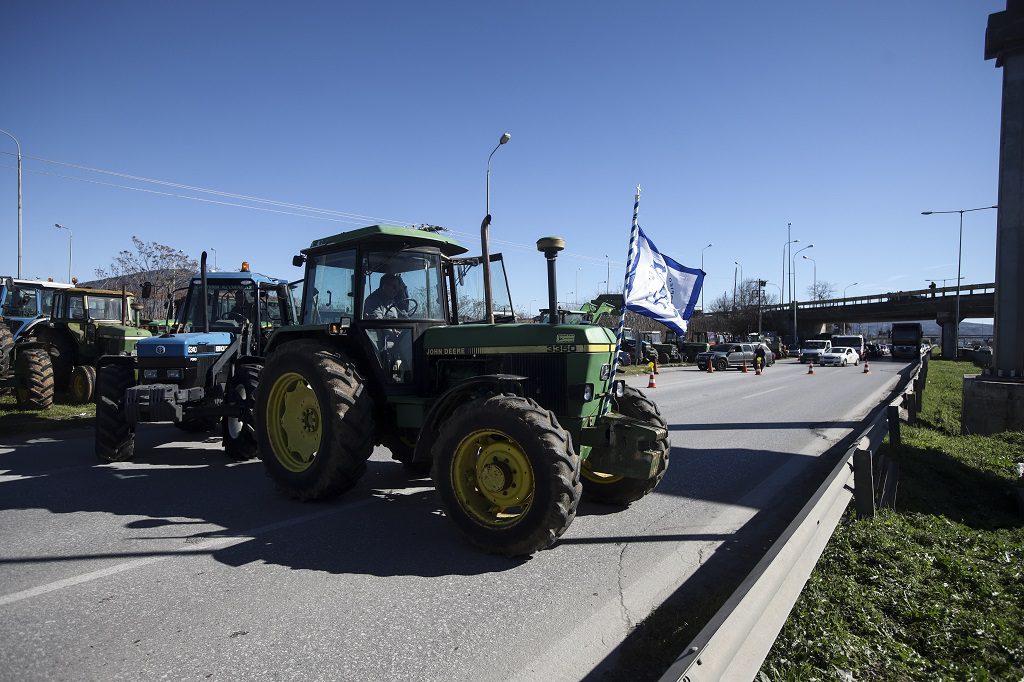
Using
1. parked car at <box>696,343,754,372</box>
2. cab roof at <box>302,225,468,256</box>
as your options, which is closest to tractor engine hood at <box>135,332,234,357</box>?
cab roof at <box>302,225,468,256</box>

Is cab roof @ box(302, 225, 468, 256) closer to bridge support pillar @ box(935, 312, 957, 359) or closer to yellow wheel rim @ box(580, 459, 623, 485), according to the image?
yellow wheel rim @ box(580, 459, 623, 485)

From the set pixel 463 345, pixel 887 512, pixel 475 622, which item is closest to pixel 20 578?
pixel 475 622

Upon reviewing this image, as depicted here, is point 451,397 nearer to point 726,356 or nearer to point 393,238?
point 393,238

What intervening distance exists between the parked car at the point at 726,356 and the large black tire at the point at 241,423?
27459 millimetres

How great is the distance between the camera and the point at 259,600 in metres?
3.63

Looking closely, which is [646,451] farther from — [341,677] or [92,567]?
[92,567]

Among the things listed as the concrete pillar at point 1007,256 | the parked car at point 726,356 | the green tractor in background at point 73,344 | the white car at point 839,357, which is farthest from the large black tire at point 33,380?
the white car at point 839,357

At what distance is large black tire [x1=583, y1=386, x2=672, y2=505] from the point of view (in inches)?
216

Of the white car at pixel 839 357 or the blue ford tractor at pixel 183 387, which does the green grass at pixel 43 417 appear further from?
the white car at pixel 839 357

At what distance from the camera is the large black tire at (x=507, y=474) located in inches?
163

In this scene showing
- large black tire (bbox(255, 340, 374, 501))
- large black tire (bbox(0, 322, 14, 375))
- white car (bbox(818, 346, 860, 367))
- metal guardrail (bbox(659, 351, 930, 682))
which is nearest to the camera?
metal guardrail (bbox(659, 351, 930, 682))

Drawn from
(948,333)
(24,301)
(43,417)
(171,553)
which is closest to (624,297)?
(171,553)

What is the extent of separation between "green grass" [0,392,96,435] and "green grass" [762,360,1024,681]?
1065 centimetres

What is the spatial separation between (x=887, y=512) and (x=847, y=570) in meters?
1.53
